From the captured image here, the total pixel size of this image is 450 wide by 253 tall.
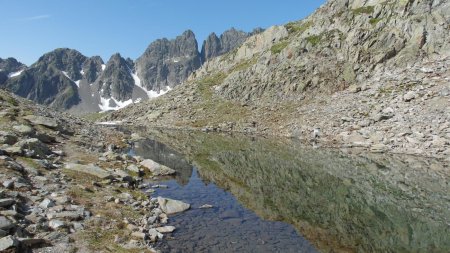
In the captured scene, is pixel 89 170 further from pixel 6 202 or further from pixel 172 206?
pixel 6 202

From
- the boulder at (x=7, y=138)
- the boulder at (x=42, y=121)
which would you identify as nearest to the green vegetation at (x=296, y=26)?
the boulder at (x=42, y=121)

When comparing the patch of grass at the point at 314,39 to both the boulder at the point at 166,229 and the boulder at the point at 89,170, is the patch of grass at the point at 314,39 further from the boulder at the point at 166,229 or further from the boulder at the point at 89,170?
the boulder at the point at 166,229

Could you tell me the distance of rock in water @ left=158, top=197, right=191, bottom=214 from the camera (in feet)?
73.7

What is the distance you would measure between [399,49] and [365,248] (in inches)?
3257

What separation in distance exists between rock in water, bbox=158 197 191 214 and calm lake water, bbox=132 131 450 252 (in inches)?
27.8

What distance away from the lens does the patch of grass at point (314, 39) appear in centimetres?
11594

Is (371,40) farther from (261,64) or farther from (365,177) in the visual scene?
(365,177)

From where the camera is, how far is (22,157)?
25844mm

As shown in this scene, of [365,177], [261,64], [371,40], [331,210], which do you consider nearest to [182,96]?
[261,64]

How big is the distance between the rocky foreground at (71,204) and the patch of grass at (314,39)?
95.5 meters

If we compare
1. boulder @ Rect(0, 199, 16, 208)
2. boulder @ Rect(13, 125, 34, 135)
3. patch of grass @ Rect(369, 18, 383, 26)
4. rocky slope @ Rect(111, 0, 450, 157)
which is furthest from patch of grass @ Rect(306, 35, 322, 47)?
boulder @ Rect(0, 199, 16, 208)

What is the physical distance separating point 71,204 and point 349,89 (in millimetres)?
79826

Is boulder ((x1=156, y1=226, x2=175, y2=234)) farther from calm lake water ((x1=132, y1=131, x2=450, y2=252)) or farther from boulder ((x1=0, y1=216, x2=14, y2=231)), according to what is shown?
boulder ((x1=0, y1=216, x2=14, y2=231))

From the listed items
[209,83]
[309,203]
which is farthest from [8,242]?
[209,83]
